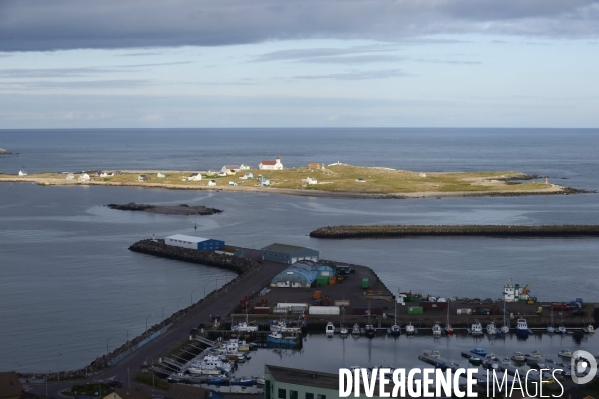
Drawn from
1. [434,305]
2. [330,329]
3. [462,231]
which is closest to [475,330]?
[434,305]

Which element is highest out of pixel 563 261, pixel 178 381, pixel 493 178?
pixel 493 178

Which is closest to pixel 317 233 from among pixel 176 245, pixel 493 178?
pixel 176 245

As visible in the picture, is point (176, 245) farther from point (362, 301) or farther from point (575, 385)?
point (575, 385)

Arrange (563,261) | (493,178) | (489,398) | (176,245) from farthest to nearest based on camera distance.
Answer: (493,178)
(176,245)
(563,261)
(489,398)

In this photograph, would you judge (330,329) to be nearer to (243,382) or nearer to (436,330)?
(436,330)

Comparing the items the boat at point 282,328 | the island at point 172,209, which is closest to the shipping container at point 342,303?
the boat at point 282,328

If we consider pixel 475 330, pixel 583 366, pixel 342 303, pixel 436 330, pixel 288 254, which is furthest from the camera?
pixel 288 254

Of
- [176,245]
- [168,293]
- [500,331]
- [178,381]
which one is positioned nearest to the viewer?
[178,381]
